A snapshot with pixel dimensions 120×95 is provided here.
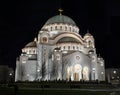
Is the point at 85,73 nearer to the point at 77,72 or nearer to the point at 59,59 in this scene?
the point at 77,72

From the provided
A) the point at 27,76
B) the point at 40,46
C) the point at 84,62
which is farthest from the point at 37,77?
the point at 84,62

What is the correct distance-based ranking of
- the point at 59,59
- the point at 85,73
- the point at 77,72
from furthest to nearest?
the point at 85,73 → the point at 77,72 → the point at 59,59

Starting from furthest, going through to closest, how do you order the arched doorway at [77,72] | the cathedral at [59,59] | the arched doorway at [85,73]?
the arched doorway at [85,73], the arched doorway at [77,72], the cathedral at [59,59]

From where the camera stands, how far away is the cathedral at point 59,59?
66.2 meters

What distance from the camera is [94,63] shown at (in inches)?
2749

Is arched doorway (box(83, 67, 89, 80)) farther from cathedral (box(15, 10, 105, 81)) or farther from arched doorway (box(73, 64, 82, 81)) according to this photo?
arched doorway (box(73, 64, 82, 81))

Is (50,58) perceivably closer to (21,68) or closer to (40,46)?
(40,46)

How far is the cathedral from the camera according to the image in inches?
2608

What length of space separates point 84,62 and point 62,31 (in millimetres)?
14763

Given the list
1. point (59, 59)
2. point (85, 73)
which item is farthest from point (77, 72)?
point (59, 59)

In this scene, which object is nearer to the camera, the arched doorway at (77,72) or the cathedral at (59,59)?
the cathedral at (59,59)

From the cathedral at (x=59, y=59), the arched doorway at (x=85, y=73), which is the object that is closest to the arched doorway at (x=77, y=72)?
the cathedral at (x=59, y=59)

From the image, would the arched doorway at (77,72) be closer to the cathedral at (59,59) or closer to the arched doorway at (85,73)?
the cathedral at (59,59)

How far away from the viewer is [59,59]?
217 ft
